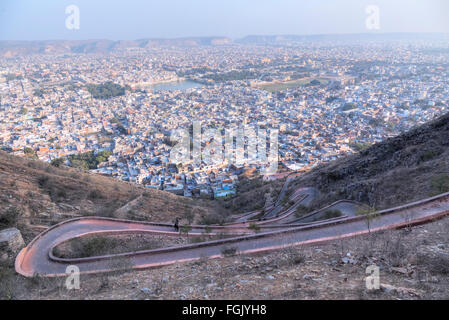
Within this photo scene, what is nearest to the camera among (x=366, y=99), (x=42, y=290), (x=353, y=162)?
(x=42, y=290)

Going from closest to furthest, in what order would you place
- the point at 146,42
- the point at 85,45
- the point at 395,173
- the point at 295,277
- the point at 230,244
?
the point at 295,277 → the point at 230,244 → the point at 395,173 → the point at 85,45 → the point at 146,42

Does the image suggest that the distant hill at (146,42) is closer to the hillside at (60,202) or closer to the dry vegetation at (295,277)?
the hillside at (60,202)

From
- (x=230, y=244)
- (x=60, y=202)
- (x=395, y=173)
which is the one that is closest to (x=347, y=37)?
(x=395, y=173)

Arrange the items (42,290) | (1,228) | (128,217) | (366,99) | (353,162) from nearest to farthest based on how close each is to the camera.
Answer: (42,290)
(1,228)
(128,217)
(353,162)
(366,99)

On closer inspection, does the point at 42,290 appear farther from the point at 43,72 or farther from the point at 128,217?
the point at 43,72

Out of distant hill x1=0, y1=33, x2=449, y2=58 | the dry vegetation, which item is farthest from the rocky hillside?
distant hill x1=0, y1=33, x2=449, y2=58

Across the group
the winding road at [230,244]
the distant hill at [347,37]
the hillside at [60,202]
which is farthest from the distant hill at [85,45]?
the winding road at [230,244]

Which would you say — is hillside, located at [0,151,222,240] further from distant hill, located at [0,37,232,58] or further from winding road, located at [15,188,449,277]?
distant hill, located at [0,37,232,58]

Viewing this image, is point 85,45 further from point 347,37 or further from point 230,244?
point 230,244
